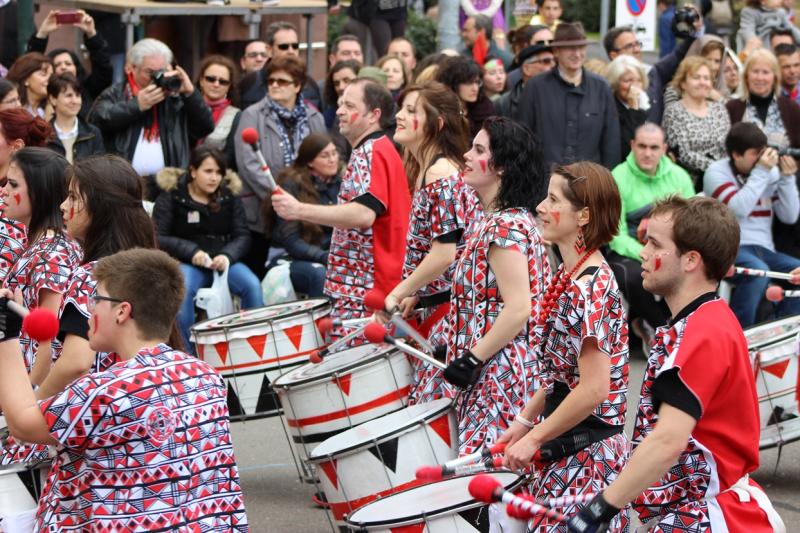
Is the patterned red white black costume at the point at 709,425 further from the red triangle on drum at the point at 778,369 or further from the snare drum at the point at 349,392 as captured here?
the red triangle on drum at the point at 778,369

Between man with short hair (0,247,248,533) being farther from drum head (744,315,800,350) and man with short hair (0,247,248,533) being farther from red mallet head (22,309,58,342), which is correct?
drum head (744,315,800,350)

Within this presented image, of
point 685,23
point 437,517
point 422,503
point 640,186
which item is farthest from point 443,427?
point 685,23

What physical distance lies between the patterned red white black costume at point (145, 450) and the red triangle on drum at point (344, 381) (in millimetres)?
1718

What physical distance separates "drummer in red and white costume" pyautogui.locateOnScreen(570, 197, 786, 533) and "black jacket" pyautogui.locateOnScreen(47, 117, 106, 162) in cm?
532

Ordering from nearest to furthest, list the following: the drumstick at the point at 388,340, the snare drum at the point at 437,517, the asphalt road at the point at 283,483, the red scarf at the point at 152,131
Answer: the snare drum at the point at 437,517 < the drumstick at the point at 388,340 < the asphalt road at the point at 283,483 < the red scarf at the point at 152,131

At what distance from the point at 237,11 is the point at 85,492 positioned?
7662 mm

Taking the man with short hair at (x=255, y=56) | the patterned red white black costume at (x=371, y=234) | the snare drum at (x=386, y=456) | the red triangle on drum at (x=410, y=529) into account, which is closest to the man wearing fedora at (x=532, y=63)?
the man with short hair at (x=255, y=56)

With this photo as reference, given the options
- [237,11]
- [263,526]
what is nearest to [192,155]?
[237,11]

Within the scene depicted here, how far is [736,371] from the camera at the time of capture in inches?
134

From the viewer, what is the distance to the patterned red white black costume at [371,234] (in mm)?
5938

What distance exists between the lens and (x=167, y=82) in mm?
8586

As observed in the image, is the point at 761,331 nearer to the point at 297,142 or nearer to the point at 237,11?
the point at 297,142

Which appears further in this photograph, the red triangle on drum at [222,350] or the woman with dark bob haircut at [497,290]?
the red triangle on drum at [222,350]

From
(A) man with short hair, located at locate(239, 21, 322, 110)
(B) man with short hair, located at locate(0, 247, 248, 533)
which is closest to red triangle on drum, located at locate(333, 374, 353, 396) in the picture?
(B) man with short hair, located at locate(0, 247, 248, 533)
